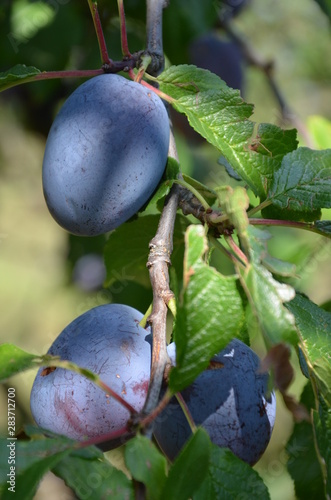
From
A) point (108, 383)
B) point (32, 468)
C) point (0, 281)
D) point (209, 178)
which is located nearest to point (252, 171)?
point (108, 383)

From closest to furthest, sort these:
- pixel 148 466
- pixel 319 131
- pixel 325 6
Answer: pixel 148 466 < pixel 325 6 < pixel 319 131

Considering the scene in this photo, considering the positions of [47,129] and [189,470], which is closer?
[189,470]

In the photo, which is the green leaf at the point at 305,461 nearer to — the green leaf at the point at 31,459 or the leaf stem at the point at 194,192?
the leaf stem at the point at 194,192

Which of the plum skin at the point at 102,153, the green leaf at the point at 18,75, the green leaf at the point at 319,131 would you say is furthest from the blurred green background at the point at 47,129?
the green leaf at the point at 18,75

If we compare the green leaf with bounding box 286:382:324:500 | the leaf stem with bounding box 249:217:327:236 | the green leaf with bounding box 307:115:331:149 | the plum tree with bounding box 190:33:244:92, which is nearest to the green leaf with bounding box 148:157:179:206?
the leaf stem with bounding box 249:217:327:236

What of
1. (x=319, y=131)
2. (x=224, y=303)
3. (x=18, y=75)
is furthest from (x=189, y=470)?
(x=319, y=131)

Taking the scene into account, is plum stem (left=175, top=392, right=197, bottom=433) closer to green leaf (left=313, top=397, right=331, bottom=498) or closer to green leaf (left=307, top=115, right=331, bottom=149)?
green leaf (left=313, top=397, right=331, bottom=498)

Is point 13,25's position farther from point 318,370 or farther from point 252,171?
point 318,370

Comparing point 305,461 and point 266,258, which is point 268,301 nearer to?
point 266,258
